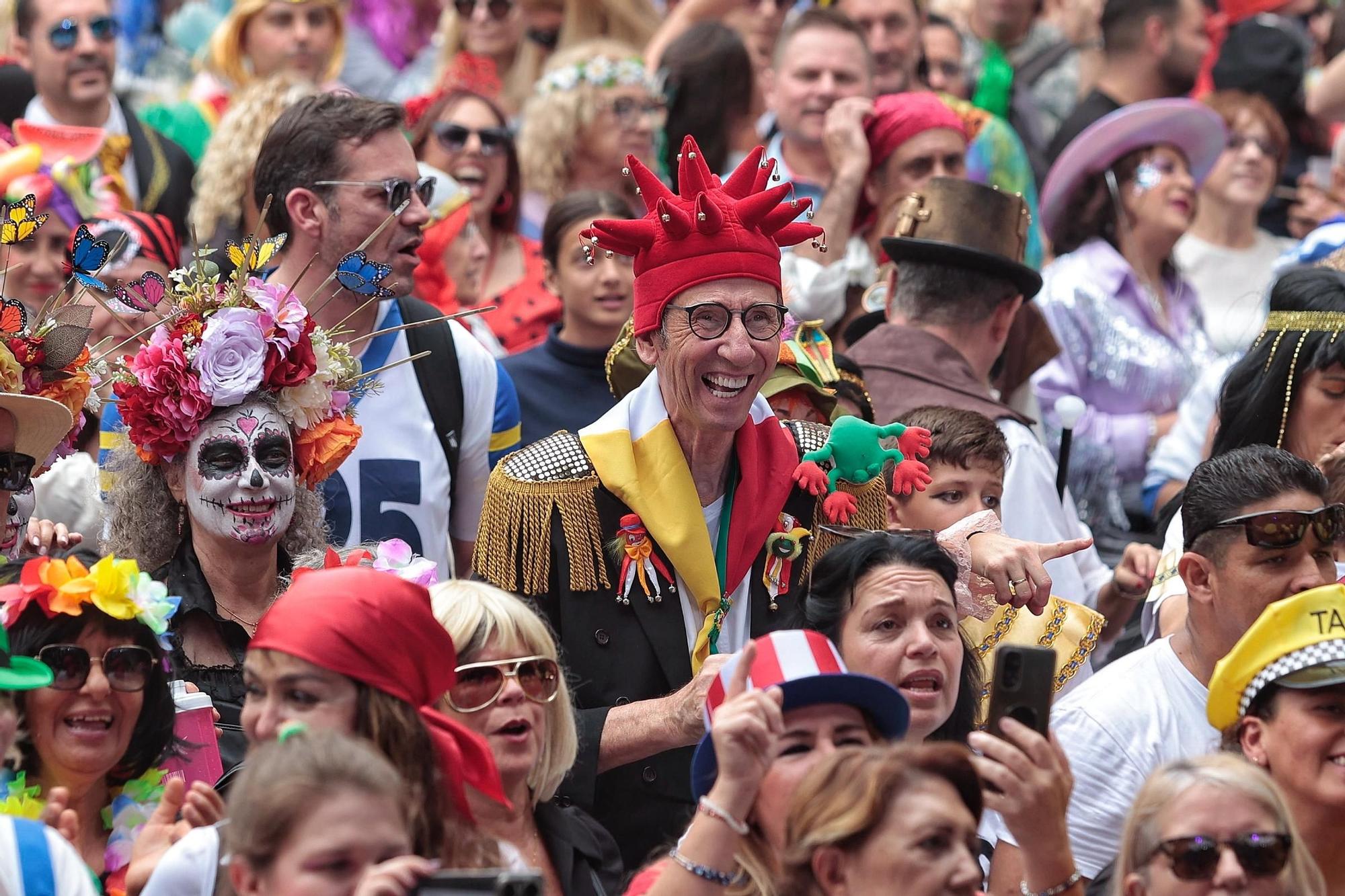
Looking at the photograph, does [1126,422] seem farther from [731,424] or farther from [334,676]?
[334,676]

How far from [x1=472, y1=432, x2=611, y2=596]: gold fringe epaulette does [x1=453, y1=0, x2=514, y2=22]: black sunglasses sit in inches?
212

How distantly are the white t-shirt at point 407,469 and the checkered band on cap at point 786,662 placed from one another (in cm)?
178

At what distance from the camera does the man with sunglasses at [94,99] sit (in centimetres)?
859

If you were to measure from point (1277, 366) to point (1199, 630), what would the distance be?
1.52 metres

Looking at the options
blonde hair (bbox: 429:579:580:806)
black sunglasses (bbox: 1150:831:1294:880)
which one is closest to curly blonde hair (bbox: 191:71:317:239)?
blonde hair (bbox: 429:579:580:806)

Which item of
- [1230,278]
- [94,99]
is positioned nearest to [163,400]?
[94,99]

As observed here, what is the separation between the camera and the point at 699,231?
5414mm

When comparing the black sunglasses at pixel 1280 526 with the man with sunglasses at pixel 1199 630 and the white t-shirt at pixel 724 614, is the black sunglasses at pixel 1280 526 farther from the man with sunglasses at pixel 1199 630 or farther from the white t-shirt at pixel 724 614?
the white t-shirt at pixel 724 614

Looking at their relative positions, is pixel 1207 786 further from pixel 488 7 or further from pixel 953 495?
pixel 488 7

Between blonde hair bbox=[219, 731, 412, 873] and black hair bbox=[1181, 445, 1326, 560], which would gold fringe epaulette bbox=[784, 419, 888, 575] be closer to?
black hair bbox=[1181, 445, 1326, 560]

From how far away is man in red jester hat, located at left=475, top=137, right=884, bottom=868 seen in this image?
17.5 ft

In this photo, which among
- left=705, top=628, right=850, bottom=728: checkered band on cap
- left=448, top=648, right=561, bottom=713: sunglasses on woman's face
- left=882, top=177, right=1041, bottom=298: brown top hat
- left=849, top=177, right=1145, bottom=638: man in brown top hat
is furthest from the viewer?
left=882, top=177, right=1041, bottom=298: brown top hat

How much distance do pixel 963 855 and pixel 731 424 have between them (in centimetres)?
177

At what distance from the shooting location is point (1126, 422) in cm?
838
